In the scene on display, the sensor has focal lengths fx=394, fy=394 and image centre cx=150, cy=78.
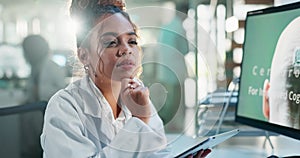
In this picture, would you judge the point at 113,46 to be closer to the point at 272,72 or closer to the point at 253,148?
the point at 272,72

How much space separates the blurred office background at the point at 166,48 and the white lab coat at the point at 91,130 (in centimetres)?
12

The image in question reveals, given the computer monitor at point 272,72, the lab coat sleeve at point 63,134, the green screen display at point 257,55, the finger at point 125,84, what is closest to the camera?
the lab coat sleeve at point 63,134

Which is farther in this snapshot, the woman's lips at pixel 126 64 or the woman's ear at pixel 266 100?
the woman's ear at pixel 266 100

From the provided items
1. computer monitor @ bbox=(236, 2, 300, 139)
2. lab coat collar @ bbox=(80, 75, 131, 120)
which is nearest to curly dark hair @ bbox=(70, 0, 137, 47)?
lab coat collar @ bbox=(80, 75, 131, 120)

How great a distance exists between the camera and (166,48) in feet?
4.59

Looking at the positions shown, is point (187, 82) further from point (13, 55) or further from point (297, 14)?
point (13, 55)

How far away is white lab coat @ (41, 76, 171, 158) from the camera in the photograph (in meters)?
0.95

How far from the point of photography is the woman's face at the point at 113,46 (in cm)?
101

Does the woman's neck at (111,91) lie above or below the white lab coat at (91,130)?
above

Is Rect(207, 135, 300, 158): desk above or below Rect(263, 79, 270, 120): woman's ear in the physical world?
below

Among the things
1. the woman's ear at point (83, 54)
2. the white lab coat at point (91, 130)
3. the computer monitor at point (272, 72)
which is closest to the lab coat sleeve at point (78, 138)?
the white lab coat at point (91, 130)

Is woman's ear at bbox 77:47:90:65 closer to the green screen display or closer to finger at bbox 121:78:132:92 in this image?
finger at bbox 121:78:132:92

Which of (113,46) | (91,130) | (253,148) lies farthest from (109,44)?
(253,148)

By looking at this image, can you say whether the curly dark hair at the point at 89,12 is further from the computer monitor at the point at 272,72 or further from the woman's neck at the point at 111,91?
the computer monitor at the point at 272,72
